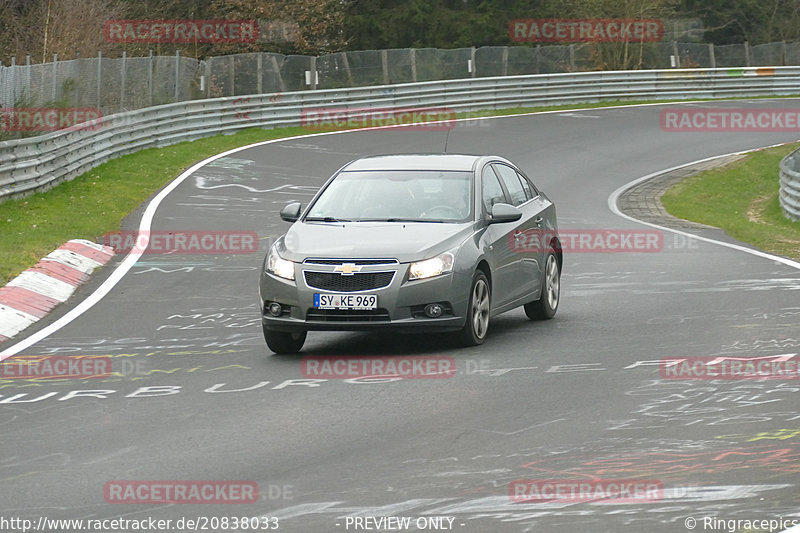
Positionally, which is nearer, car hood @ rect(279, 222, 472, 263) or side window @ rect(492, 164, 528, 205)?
car hood @ rect(279, 222, 472, 263)

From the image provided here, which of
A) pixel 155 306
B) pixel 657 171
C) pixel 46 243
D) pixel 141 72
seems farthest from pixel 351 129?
pixel 155 306

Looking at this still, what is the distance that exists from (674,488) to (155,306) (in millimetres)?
8713

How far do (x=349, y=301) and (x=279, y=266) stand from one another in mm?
758

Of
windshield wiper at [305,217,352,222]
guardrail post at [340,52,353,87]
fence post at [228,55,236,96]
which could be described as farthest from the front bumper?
guardrail post at [340,52,353,87]

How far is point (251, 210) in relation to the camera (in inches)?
930

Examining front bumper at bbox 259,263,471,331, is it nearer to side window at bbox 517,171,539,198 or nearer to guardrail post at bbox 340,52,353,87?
side window at bbox 517,171,539,198

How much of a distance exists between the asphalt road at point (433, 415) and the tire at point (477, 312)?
14 cm

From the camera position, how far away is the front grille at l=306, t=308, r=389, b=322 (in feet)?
35.4

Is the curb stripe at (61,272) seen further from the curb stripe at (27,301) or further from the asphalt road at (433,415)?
the curb stripe at (27,301)

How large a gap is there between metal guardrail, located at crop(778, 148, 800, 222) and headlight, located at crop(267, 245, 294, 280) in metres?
16.0

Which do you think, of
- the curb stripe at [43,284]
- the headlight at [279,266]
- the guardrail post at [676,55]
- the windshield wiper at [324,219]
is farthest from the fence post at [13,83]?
the guardrail post at [676,55]

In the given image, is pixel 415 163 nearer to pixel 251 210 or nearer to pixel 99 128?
pixel 251 210

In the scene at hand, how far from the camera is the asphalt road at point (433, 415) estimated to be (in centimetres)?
657

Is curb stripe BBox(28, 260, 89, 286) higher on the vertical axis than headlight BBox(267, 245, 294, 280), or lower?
lower
